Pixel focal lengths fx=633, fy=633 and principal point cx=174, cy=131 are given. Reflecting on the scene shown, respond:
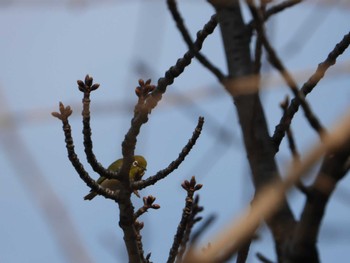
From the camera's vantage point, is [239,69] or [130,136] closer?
[239,69]

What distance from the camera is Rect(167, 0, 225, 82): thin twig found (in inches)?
90.4

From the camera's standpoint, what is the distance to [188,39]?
92.4 inches

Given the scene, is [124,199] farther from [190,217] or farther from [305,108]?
[305,108]

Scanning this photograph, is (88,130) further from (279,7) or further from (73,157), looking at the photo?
(279,7)

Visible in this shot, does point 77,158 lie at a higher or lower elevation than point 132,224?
higher

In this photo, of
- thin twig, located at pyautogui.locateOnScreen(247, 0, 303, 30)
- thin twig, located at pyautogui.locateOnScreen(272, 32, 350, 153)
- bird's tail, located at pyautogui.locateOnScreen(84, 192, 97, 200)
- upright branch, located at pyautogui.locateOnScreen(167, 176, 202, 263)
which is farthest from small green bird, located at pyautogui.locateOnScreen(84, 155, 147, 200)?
thin twig, located at pyautogui.locateOnScreen(247, 0, 303, 30)

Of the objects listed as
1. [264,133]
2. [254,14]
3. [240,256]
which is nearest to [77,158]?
[240,256]

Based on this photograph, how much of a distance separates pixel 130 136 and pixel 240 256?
976 millimetres

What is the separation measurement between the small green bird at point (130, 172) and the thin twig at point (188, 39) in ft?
5.12

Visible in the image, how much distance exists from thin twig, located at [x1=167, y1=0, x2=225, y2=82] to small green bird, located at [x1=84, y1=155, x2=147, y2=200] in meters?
1.56

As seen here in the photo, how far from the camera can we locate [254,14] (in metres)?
2.14

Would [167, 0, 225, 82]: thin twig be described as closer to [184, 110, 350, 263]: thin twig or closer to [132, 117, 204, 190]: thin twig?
[184, 110, 350, 263]: thin twig

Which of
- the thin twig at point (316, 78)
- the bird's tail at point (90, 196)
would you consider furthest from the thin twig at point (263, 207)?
the bird's tail at point (90, 196)

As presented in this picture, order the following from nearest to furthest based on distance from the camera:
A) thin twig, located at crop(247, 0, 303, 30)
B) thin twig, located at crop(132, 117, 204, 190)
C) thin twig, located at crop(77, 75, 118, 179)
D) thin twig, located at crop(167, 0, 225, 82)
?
thin twig, located at crop(167, 0, 225, 82) < thin twig, located at crop(247, 0, 303, 30) < thin twig, located at crop(77, 75, 118, 179) < thin twig, located at crop(132, 117, 204, 190)
